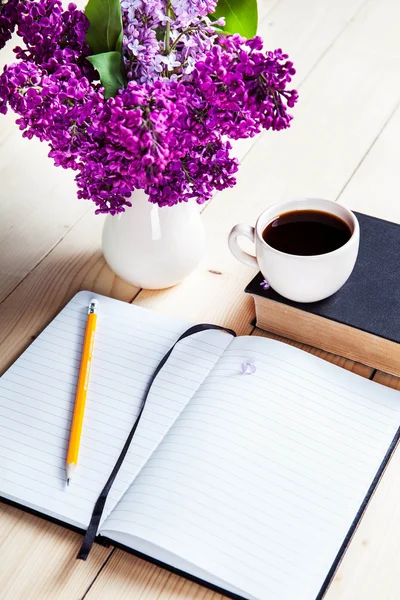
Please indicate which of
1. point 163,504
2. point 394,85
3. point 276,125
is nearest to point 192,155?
point 276,125

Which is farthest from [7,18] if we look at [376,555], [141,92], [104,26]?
[376,555]

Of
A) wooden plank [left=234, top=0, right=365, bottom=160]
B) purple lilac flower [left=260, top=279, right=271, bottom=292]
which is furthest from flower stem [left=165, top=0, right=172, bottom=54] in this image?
wooden plank [left=234, top=0, right=365, bottom=160]

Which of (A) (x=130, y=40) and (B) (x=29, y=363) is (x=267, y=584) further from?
(A) (x=130, y=40)

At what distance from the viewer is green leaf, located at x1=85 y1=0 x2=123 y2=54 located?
2.36ft

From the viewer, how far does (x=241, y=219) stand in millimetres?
1026

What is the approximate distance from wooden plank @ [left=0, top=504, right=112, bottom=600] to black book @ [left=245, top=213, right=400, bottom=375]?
1.01 ft

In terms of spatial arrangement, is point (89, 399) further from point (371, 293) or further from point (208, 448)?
point (371, 293)

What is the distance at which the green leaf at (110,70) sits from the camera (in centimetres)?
71

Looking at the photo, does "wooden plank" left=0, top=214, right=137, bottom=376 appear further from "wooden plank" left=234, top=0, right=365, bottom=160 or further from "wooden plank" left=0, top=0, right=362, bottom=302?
"wooden plank" left=234, top=0, right=365, bottom=160

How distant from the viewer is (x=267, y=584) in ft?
2.10

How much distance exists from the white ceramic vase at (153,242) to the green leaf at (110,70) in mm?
139

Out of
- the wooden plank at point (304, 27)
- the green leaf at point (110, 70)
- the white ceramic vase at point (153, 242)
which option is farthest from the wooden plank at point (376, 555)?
the wooden plank at point (304, 27)

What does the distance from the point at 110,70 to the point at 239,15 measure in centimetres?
16

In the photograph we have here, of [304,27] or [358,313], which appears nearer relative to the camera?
[358,313]
